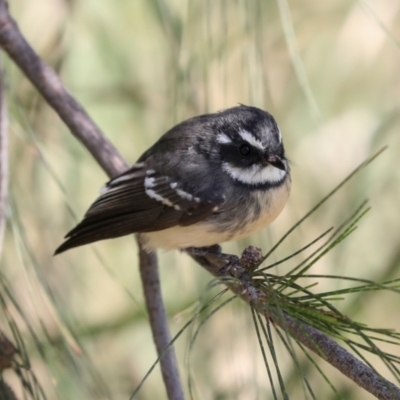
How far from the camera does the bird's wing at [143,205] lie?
1608 millimetres

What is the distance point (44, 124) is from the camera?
195 cm

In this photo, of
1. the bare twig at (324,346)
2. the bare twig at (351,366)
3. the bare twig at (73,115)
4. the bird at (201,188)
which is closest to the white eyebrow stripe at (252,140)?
the bird at (201,188)

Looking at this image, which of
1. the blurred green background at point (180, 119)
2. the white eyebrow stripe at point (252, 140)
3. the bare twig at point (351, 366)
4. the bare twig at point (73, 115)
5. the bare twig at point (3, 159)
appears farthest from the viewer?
the blurred green background at point (180, 119)

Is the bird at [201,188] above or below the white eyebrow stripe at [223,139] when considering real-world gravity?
below

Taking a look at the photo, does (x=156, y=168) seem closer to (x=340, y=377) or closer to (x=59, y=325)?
(x=59, y=325)

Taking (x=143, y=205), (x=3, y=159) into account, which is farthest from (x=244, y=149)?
(x=3, y=159)

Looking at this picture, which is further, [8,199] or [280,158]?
[280,158]

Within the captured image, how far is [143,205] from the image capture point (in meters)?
1.69

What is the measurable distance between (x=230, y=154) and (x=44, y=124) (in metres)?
0.64

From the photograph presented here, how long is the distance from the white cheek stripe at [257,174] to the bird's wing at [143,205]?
0.25 feet

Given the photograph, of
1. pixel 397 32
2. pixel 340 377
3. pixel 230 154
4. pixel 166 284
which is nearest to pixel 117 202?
pixel 230 154

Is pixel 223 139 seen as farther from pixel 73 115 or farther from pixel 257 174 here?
pixel 73 115

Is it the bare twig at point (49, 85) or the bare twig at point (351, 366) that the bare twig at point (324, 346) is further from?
the bare twig at point (49, 85)

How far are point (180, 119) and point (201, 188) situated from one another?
304 mm
